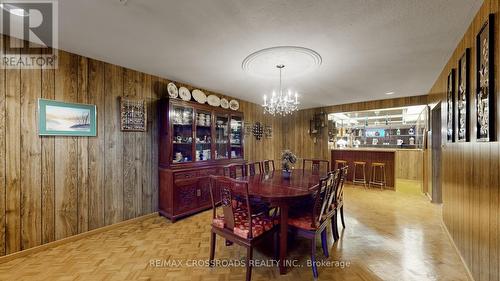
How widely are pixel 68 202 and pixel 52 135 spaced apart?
0.87 metres

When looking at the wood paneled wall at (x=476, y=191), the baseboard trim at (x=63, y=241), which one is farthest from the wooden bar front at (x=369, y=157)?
the baseboard trim at (x=63, y=241)

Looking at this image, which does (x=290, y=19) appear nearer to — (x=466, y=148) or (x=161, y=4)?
(x=161, y=4)

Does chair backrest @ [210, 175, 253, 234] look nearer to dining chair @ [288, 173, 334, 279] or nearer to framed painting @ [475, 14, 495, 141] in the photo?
dining chair @ [288, 173, 334, 279]

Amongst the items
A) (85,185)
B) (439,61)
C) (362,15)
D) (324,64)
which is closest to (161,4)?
(362,15)

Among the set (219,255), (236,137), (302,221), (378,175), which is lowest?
(219,255)

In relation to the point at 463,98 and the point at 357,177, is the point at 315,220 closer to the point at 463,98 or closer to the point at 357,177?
the point at 463,98

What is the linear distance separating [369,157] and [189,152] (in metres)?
5.08

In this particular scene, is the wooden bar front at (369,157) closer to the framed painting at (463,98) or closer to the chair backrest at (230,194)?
the framed painting at (463,98)

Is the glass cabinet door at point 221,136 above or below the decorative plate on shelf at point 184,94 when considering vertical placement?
below

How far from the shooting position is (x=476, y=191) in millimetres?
1718

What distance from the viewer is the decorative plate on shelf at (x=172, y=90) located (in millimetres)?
3367

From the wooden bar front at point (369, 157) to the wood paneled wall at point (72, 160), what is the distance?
5.28 m

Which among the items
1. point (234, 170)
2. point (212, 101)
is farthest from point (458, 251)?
point (212, 101)

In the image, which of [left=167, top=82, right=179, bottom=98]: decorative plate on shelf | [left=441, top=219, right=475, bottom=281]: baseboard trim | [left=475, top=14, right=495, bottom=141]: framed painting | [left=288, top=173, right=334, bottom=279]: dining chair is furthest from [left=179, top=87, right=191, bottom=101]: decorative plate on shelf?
[left=441, top=219, right=475, bottom=281]: baseboard trim
